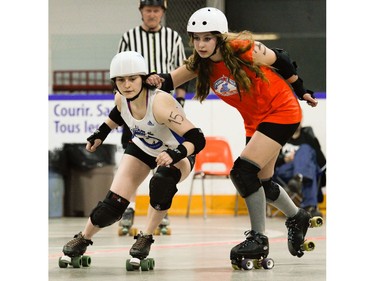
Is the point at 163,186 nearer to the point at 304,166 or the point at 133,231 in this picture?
the point at 133,231

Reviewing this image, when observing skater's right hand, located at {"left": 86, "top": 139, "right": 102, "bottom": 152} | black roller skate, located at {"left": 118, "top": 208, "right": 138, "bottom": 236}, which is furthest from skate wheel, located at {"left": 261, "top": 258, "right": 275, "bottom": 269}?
black roller skate, located at {"left": 118, "top": 208, "right": 138, "bottom": 236}

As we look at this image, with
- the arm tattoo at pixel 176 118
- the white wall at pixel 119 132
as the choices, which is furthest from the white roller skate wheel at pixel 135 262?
the white wall at pixel 119 132

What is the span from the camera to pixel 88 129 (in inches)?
356

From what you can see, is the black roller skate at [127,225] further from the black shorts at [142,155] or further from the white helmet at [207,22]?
the white helmet at [207,22]

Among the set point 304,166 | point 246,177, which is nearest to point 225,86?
point 246,177

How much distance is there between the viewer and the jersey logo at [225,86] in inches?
159

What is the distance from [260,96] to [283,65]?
0.22 m

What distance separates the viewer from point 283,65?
13.8ft

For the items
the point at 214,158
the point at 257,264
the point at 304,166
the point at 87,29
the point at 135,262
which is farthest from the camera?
the point at 87,29

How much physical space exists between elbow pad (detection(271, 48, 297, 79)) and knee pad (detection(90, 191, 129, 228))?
0.94 m

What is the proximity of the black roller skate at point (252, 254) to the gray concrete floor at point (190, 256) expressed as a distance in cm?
4
